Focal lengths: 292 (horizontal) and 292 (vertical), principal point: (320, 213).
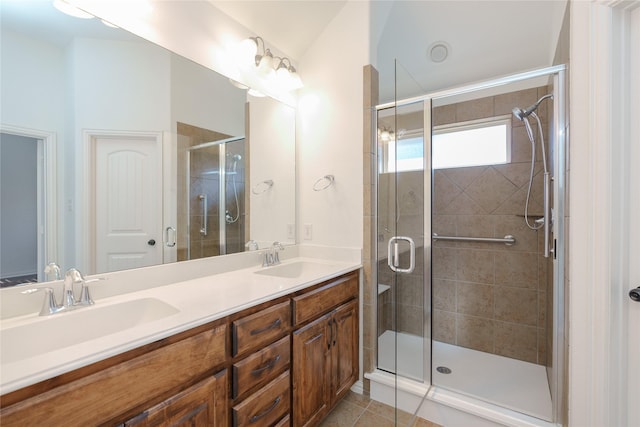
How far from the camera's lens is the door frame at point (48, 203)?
3.71 feet

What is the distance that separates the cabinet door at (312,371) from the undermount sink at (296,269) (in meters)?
0.31

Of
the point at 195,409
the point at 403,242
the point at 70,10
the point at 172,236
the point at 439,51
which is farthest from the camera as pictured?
the point at 439,51

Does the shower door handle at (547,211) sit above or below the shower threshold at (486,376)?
above

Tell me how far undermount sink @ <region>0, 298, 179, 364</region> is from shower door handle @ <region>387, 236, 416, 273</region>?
1.26 m

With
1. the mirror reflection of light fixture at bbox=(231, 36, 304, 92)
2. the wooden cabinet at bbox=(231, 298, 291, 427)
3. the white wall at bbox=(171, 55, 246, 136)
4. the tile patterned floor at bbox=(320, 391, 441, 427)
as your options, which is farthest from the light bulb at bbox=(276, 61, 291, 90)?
the tile patterned floor at bbox=(320, 391, 441, 427)

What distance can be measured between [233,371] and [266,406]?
0.28m

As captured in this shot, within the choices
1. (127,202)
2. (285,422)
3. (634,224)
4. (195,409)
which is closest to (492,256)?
(634,224)

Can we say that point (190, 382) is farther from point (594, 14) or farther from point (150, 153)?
point (594, 14)

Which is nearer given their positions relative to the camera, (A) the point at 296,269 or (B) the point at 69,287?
(B) the point at 69,287

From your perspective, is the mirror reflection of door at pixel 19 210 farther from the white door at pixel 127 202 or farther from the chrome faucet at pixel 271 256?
the chrome faucet at pixel 271 256

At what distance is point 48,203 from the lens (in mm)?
1163

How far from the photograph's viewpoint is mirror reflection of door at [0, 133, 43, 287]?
1.01 meters

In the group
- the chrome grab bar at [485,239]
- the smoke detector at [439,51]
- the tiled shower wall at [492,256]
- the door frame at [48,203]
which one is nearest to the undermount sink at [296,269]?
the door frame at [48,203]

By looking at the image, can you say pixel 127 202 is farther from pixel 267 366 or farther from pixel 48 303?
pixel 267 366
